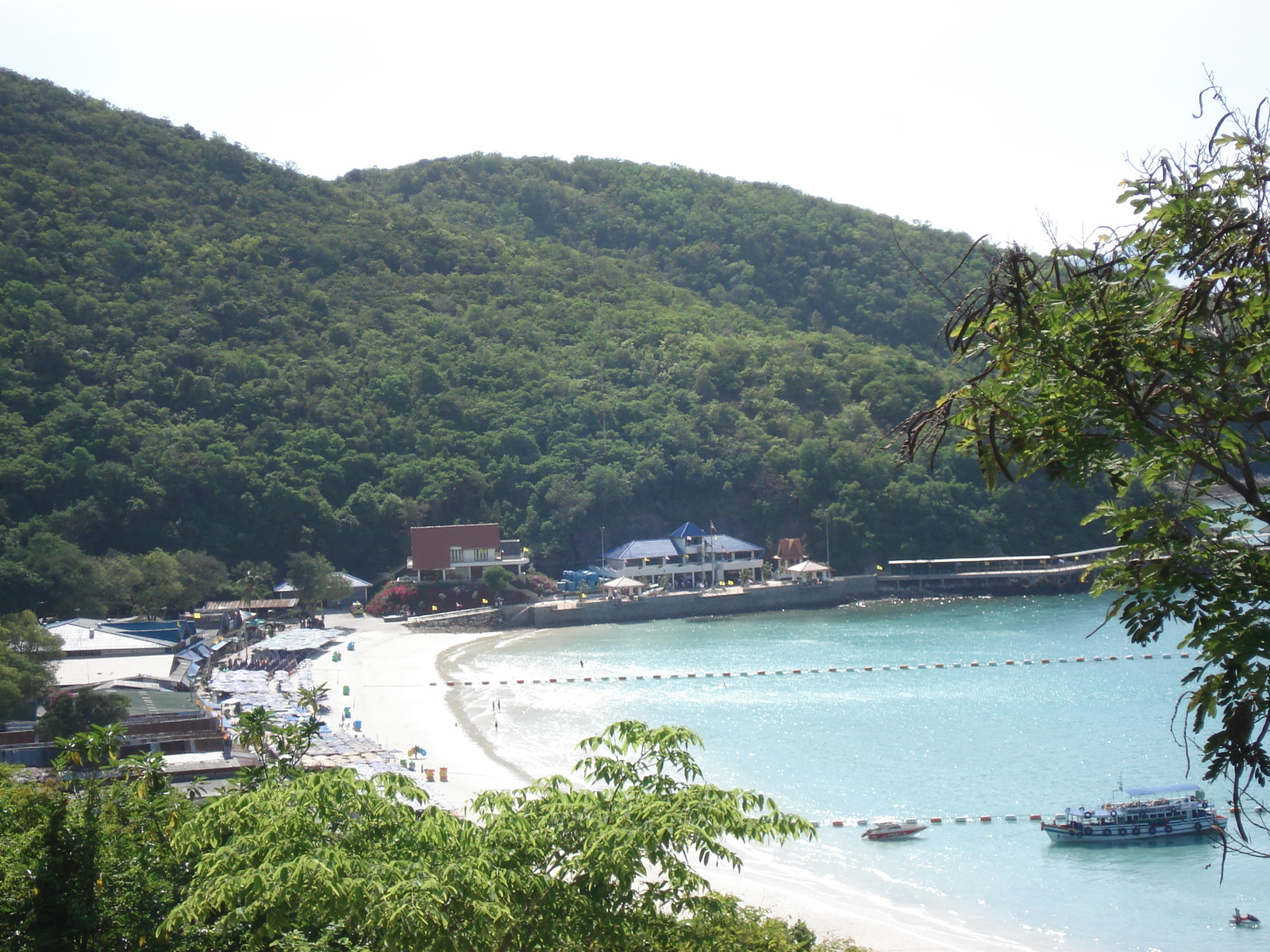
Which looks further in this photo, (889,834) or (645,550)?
(645,550)

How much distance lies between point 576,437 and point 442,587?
14.0 m

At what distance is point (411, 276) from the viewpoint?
7100 centimetres

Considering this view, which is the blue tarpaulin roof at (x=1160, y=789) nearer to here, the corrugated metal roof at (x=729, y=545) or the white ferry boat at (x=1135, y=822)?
Answer: the white ferry boat at (x=1135, y=822)

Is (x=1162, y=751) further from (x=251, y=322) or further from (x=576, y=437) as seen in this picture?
(x=251, y=322)

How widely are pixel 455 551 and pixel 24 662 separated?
24918 mm

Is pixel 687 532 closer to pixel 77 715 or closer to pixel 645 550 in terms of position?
pixel 645 550

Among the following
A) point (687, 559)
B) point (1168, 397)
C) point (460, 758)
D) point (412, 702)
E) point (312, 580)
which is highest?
point (1168, 397)

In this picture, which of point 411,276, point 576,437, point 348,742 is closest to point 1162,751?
point 348,742

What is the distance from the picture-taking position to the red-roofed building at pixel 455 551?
157 feet

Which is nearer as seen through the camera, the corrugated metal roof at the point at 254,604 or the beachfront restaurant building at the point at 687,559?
the corrugated metal roof at the point at 254,604

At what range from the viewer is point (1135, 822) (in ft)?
56.3

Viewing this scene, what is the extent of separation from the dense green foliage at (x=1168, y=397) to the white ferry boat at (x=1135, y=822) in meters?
15.4

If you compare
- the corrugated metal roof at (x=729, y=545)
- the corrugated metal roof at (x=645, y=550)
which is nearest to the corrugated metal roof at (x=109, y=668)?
the corrugated metal roof at (x=645, y=550)

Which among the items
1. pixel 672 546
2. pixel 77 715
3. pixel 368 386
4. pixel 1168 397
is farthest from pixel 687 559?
pixel 1168 397
